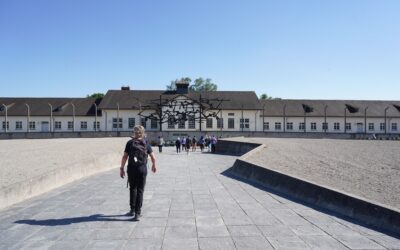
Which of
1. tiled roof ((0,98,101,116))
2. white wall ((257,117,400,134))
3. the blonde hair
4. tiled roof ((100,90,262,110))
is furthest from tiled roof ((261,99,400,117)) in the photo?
the blonde hair

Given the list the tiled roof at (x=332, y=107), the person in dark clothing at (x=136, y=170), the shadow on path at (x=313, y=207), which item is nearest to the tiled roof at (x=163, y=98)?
the tiled roof at (x=332, y=107)

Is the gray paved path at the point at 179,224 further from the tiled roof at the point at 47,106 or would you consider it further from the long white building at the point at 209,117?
the tiled roof at the point at 47,106

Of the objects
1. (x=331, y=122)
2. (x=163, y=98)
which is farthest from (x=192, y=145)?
(x=331, y=122)

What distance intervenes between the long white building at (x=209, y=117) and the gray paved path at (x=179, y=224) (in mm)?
51559

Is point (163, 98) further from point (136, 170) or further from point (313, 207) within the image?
point (136, 170)

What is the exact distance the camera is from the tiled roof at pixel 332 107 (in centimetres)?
6281

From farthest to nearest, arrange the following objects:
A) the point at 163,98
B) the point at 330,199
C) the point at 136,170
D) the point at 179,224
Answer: the point at 163,98
the point at 330,199
the point at 136,170
the point at 179,224

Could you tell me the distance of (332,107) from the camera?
212ft

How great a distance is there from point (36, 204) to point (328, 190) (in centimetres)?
605

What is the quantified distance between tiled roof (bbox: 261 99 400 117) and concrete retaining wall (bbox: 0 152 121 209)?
52.6 metres

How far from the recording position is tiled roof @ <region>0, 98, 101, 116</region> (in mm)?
61312

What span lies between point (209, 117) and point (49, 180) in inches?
2066

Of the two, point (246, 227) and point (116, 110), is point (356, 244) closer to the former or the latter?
point (246, 227)

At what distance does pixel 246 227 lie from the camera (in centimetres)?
556
